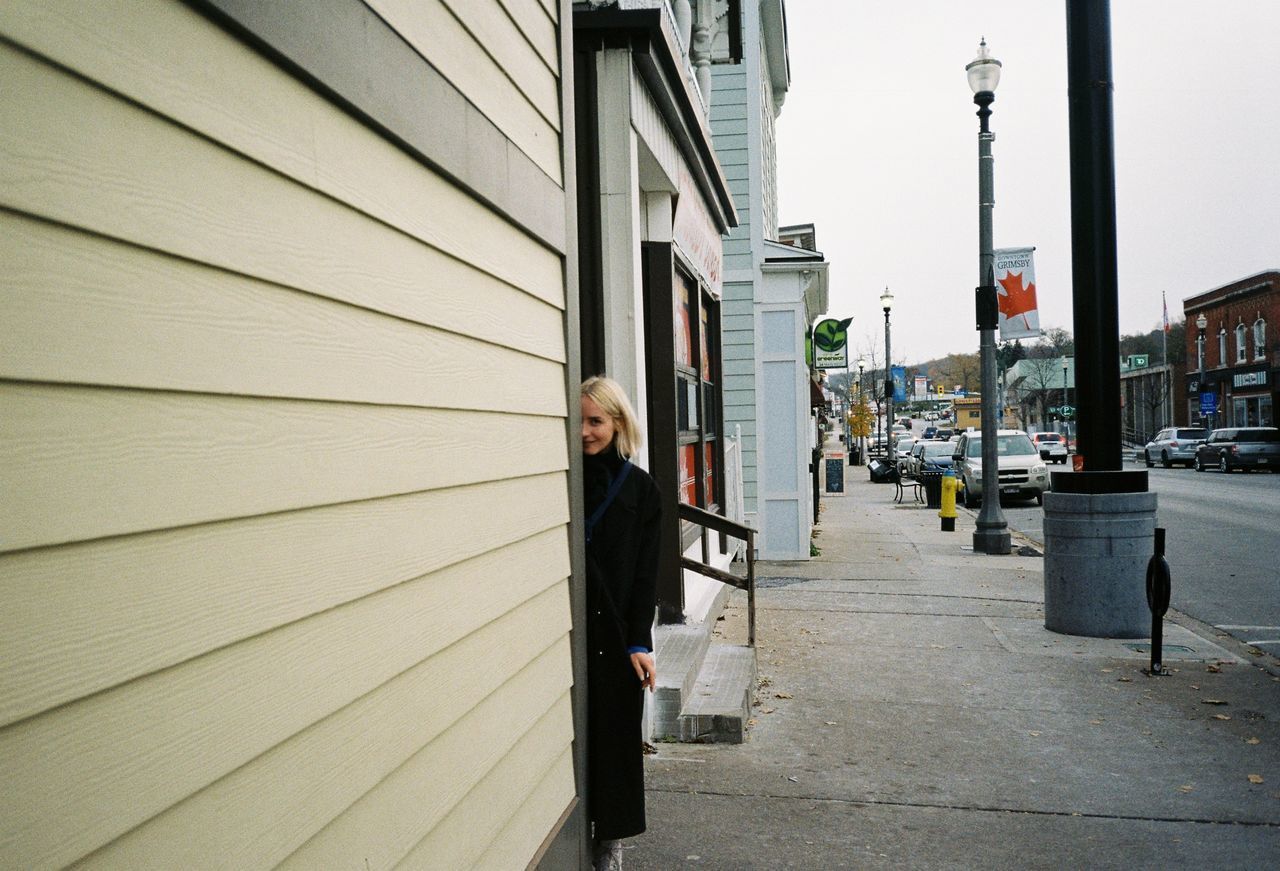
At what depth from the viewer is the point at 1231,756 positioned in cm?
555

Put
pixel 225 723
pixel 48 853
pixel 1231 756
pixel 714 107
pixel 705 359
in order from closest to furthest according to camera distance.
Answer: pixel 48 853 → pixel 225 723 → pixel 1231 756 → pixel 705 359 → pixel 714 107

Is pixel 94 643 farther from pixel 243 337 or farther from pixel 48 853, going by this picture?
pixel 243 337

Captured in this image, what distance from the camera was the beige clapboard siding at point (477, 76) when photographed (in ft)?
7.93

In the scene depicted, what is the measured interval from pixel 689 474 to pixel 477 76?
5.36 metres

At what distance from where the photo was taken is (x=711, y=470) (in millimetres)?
9492

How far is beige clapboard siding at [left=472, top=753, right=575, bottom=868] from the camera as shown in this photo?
281cm

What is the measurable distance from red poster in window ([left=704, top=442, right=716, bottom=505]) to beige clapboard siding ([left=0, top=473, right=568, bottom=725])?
22.2 feet

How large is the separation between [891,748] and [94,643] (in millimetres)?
5097

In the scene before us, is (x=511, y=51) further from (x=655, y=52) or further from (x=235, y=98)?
(x=655, y=52)

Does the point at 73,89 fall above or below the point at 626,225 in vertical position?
below

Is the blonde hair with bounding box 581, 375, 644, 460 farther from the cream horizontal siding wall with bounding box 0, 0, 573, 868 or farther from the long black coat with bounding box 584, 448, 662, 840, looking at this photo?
the cream horizontal siding wall with bounding box 0, 0, 573, 868

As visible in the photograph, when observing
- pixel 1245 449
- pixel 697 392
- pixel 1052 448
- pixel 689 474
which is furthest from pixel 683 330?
pixel 1052 448

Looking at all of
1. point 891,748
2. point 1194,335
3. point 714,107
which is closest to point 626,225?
point 891,748

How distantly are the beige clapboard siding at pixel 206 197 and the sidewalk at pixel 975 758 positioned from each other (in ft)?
9.81
